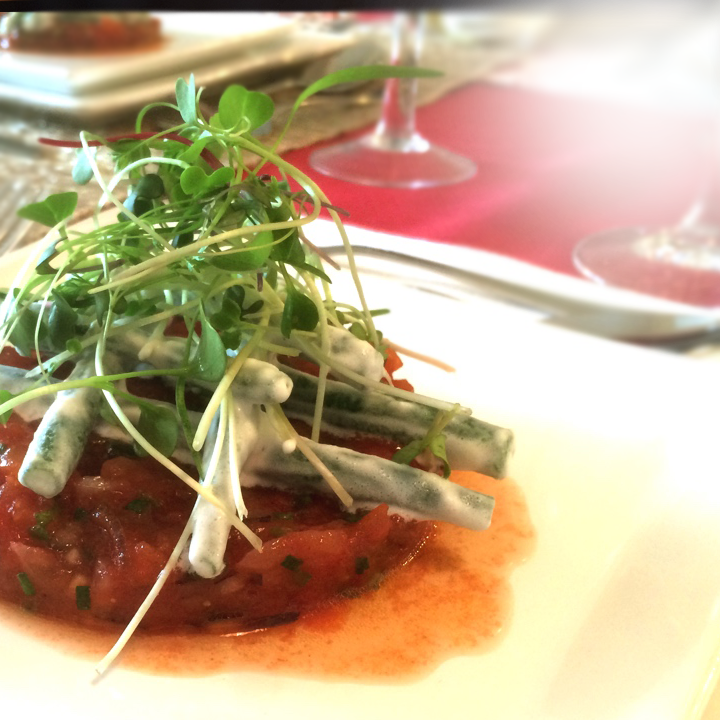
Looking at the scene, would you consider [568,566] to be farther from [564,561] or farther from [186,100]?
[186,100]

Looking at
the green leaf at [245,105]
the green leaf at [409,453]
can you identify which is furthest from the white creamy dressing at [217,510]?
the green leaf at [245,105]

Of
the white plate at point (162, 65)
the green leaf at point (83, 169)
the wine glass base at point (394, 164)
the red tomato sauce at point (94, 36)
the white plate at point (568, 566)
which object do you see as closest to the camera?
the white plate at point (568, 566)

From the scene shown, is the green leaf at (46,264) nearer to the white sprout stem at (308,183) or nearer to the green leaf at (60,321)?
the green leaf at (60,321)

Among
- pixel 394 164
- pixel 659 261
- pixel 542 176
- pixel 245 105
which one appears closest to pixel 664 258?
pixel 659 261

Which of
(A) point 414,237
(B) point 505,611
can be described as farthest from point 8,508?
(A) point 414,237

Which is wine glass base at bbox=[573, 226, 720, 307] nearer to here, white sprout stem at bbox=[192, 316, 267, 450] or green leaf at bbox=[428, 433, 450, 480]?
green leaf at bbox=[428, 433, 450, 480]

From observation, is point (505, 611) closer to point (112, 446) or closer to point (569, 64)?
point (112, 446)

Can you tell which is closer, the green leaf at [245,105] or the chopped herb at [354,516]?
the chopped herb at [354,516]

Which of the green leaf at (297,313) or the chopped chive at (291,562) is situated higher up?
the green leaf at (297,313)
